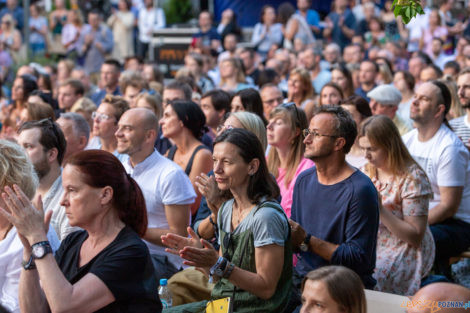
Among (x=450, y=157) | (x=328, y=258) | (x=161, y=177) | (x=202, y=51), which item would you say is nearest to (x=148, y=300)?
(x=328, y=258)

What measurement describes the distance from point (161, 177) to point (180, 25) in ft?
42.9

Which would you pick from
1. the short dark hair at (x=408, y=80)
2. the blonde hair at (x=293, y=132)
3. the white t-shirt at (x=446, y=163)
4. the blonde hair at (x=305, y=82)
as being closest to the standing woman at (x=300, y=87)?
the blonde hair at (x=305, y=82)

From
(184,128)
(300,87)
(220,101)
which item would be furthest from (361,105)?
(300,87)

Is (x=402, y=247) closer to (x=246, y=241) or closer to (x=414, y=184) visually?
(x=414, y=184)

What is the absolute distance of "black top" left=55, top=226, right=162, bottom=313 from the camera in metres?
2.99

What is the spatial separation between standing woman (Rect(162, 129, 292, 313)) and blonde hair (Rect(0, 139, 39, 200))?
38.0 inches

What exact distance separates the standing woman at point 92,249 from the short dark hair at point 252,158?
2.29 feet

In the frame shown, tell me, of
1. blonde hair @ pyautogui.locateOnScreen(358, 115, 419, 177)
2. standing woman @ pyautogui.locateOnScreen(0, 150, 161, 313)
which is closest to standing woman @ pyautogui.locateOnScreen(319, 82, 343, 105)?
blonde hair @ pyautogui.locateOnScreen(358, 115, 419, 177)

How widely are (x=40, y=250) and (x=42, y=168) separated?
2.00 metres

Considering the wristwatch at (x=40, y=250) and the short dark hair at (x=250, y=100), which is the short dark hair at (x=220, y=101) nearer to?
the short dark hair at (x=250, y=100)

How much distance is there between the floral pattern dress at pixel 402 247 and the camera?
455 cm

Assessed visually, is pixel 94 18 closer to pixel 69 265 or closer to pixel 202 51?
pixel 202 51

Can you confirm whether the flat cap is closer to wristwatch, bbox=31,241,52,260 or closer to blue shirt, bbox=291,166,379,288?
blue shirt, bbox=291,166,379,288

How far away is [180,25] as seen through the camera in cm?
1742
